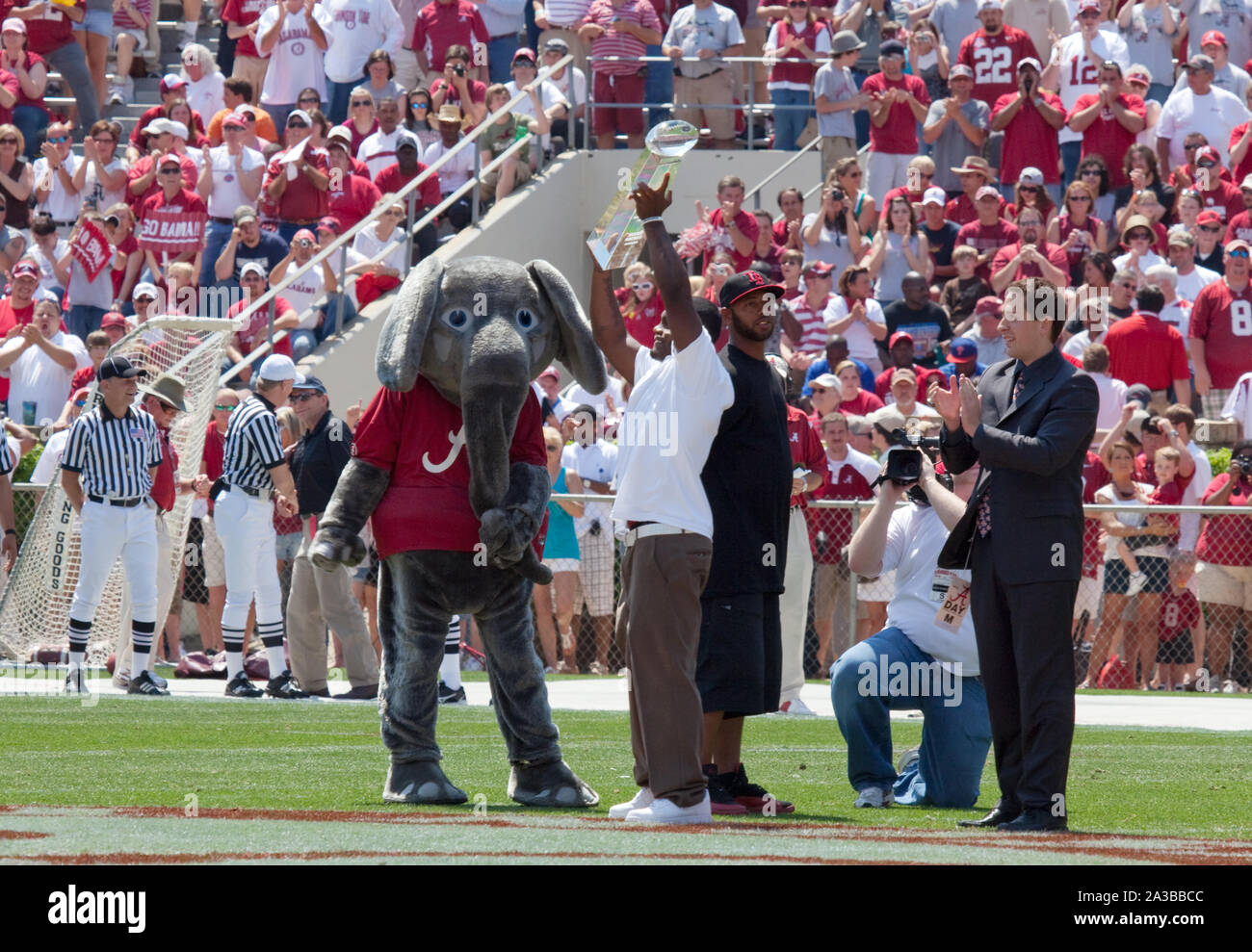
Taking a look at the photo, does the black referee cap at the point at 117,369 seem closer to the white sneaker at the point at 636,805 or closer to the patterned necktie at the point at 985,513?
the white sneaker at the point at 636,805

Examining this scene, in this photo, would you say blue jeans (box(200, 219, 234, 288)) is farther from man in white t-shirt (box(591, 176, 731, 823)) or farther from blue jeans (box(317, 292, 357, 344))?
man in white t-shirt (box(591, 176, 731, 823))

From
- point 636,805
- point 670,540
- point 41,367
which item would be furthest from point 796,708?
point 41,367

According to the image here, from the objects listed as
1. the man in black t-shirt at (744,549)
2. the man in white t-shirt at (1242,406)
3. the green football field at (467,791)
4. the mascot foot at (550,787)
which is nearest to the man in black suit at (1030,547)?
the green football field at (467,791)

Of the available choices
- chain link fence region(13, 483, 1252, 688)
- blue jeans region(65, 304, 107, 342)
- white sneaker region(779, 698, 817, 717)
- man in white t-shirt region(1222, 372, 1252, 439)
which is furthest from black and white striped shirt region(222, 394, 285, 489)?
man in white t-shirt region(1222, 372, 1252, 439)

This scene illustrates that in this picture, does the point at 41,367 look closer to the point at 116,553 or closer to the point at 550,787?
the point at 116,553

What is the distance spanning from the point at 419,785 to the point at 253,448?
6.15m

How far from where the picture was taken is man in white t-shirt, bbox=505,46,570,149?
20.8 metres

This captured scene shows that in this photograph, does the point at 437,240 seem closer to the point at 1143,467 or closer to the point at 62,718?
the point at 1143,467

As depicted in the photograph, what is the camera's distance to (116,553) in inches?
529

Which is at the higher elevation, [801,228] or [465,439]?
[801,228]

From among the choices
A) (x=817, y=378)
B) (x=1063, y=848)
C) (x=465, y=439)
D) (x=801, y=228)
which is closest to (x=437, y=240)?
(x=801, y=228)
